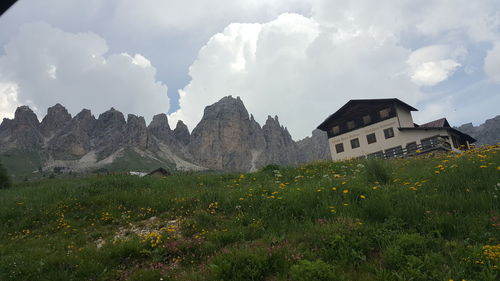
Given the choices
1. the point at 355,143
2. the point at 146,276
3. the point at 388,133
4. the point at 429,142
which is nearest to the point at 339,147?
the point at 355,143

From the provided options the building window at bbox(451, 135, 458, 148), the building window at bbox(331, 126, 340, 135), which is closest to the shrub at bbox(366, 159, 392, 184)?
the building window at bbox(451, 135, 458, 148)

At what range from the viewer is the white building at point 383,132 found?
131ft

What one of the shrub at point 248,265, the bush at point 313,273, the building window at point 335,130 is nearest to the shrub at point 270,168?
the shrub at point 248,265

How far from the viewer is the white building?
40.1 metres

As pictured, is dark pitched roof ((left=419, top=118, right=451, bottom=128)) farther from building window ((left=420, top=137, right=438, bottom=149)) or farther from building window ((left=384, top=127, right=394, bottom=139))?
building window ((left=384, top=127, right=394, bottom=139))

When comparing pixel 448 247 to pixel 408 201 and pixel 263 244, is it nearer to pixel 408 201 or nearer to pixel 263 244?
pixel 408 201

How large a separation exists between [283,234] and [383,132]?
4181cm

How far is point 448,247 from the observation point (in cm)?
510

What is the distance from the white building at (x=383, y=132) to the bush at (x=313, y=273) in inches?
1423

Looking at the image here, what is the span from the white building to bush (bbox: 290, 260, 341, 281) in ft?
119

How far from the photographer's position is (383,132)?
43594 mm

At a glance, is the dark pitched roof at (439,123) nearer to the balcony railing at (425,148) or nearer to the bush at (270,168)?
the balcony railing at (425,148)

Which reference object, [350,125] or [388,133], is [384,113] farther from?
[350,125]

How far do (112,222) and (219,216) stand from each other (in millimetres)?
3604
